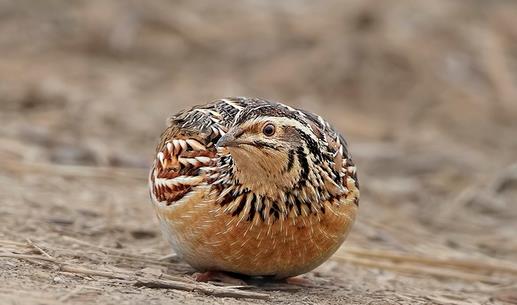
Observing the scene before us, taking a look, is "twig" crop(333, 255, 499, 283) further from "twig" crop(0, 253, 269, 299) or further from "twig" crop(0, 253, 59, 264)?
"twig" crop(0, 253, 59, 264)

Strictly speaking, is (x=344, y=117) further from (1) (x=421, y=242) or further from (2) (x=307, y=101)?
(1) (x=421, y=242)

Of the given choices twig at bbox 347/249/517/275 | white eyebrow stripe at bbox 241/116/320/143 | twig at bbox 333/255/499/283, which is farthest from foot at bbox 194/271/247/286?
twig at bbox 347/249/517/275

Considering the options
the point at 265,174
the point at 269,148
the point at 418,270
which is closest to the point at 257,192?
the point at 265,174

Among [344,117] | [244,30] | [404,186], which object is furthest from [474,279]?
[244,30]

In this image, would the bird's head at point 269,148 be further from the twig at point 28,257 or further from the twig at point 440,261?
the twig at point 440,261

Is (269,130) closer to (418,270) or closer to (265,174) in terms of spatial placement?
(265,174)

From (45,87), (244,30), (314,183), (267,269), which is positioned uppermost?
(244,30)
